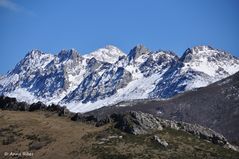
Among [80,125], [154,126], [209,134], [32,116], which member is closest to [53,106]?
[32,116]

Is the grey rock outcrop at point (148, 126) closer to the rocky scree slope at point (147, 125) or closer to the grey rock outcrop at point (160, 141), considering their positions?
the rocky scree slope at point (147, 125)

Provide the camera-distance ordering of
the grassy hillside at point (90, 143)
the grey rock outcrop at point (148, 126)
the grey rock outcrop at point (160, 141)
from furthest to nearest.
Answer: the grey rock outcrop at point (148, 126), the grey rock outcrop at point (160, 141), the grassy hillside at point (90, 143)

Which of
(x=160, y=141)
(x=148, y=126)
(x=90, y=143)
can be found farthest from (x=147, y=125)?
(x=90, y=143)

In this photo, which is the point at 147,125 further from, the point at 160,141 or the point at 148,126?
the point at 160,141

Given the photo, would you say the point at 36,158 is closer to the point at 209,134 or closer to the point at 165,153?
the point at 165,153

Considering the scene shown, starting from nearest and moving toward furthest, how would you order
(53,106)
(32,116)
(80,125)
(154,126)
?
(154,126) < (80,125) < (32,116) < (53,106)

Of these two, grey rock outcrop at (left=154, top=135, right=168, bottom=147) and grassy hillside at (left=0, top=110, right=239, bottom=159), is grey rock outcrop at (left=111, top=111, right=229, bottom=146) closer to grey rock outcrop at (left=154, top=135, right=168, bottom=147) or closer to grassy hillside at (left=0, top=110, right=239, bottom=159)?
grassy hillside at (left=0, top=110, right=239, bottom=159)

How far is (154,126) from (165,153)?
1216 centimetres

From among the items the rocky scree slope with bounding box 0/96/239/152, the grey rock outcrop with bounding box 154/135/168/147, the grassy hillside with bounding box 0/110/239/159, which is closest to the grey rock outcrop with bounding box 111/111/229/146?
the rocky scree slope with bounding box 0/96/239/152

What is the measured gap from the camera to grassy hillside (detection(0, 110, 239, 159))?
247 ft

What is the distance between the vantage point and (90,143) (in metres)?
80.2

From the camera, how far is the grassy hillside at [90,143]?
7531 centimetres

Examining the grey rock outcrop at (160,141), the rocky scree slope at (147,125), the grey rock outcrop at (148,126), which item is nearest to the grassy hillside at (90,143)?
the grey rock outcrop at (160,141)

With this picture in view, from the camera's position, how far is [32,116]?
100438mm
